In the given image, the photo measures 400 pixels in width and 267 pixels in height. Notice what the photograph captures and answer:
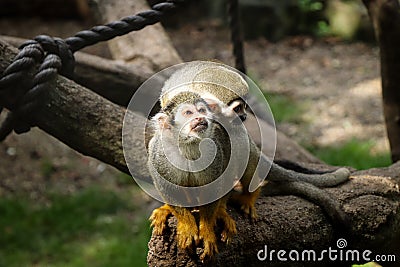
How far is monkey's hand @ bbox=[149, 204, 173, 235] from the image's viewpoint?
5.74 feet

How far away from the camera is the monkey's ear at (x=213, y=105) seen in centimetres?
173

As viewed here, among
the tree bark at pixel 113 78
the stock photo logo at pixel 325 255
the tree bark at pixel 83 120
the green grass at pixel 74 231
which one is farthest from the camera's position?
the green grass at pixel 74 231

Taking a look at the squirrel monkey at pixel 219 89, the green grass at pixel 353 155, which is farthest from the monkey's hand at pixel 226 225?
the green grass at pixel 353 155

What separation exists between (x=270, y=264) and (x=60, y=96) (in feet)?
3.10

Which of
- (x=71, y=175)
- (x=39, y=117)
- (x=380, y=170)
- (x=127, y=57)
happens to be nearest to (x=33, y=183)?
(x=71, y=175)

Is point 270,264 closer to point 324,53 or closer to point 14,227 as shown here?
point 14,227

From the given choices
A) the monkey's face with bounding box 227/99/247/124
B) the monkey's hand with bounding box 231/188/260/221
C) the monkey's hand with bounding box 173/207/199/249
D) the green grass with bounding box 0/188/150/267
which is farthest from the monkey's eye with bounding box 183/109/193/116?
the green grass with bounding box 0/188/150/267

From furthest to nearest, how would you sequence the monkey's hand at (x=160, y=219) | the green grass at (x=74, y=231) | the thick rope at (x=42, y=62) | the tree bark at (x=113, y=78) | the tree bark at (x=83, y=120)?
the green grass at (x=74, y=231), the tree bark at (x=113, y=78), the tree bark at (x=83, y=120), the thick rope at (x=42, y=62), the monkey's hand at (x=160, y=219)

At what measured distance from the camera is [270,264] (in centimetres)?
192

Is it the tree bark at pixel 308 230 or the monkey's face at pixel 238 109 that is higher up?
the monkey's face at pixel 238 109
